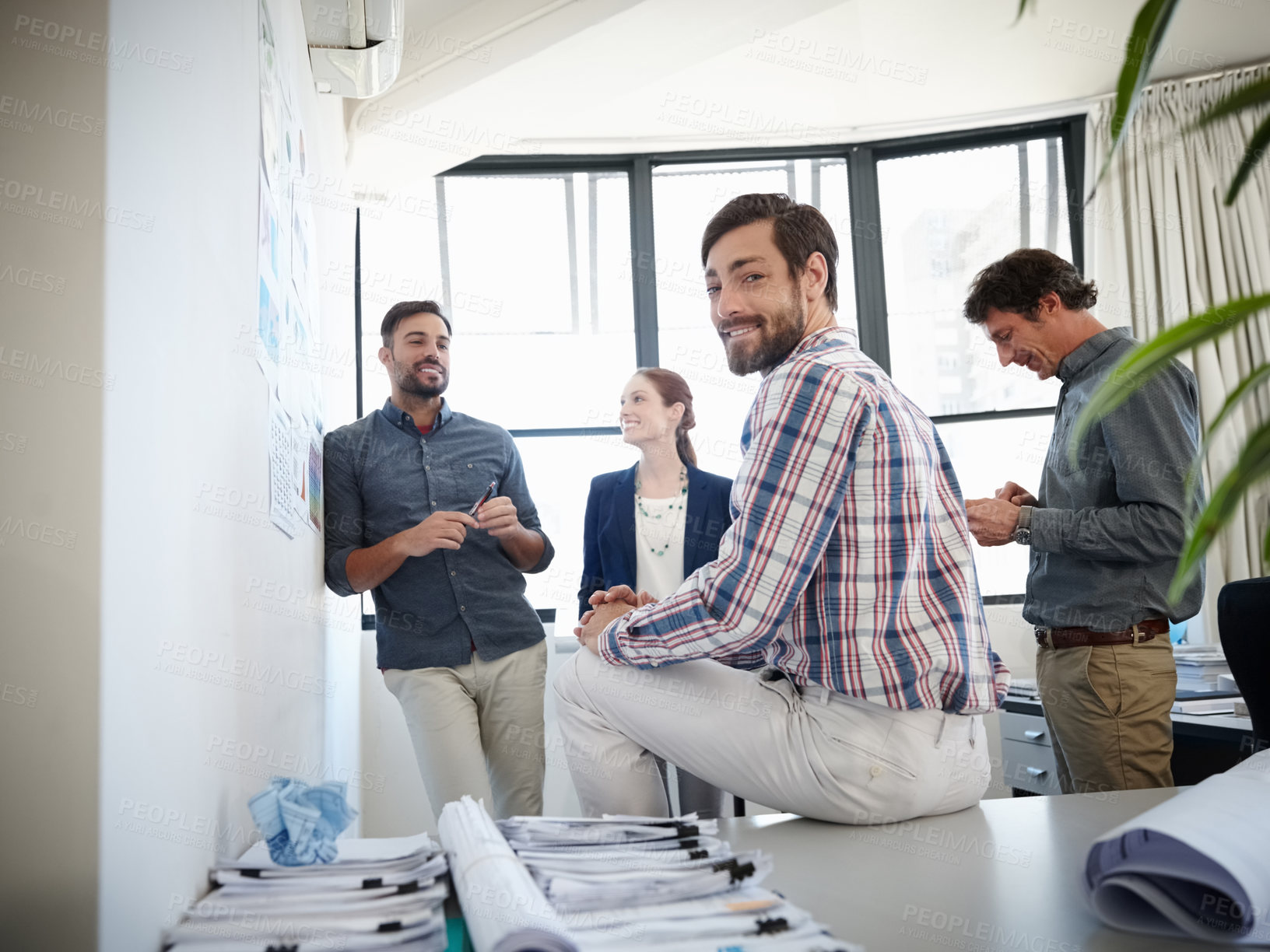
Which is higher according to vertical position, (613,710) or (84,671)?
(84,671)

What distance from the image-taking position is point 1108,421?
2.01m

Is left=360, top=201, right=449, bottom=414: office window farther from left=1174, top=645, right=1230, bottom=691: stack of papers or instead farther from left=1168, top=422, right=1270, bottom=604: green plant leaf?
left=1168, top=422, right=1270, bottom=604: green plant leaf

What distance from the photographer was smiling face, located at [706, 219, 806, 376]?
1.61m

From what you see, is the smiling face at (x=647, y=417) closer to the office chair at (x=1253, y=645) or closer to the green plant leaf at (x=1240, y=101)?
the office chair at (x=1253, y=645)

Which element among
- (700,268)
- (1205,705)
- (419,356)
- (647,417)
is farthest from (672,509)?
(700,268)

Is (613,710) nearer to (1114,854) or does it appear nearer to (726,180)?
(1114,854)

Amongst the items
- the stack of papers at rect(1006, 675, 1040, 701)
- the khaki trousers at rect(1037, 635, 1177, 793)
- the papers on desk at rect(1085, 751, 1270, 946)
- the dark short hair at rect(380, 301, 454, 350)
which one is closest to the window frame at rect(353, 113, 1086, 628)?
the stack of papers at rect(1006, 675, 1040, 701)

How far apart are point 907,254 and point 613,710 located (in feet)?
11.4

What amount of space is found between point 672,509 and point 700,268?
1.76 metres

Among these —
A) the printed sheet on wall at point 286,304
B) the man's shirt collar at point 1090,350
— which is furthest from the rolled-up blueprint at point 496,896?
the man's shirt collar at point 1090,350

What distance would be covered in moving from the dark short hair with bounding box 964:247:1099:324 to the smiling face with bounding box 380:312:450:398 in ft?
4.74

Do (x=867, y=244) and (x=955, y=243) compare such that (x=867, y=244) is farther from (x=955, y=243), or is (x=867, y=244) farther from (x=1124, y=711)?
(x=1124, y=711)

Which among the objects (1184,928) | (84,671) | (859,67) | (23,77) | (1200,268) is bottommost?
(1184,928)

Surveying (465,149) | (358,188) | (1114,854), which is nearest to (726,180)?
(465,149)
